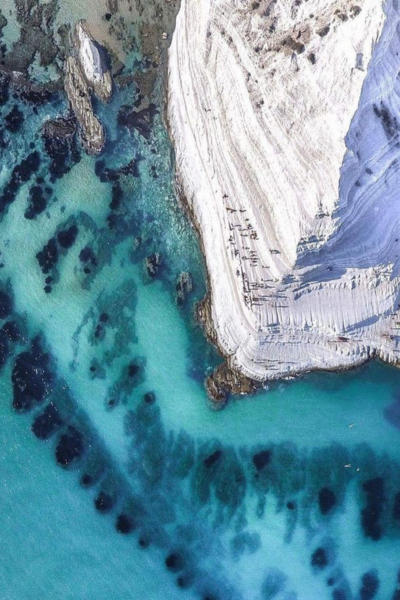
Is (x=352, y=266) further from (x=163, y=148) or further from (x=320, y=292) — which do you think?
(x=163, y=148)

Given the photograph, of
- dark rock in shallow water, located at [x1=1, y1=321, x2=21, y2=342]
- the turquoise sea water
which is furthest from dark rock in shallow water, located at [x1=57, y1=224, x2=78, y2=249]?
dark rock in shallow water, located at [x1=1, y1=321, x2=21, y2=342]

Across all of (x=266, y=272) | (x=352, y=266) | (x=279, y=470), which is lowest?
(x=279, y=470)

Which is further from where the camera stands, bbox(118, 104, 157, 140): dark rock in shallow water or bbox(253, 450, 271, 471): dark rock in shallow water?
bbox(118, 104, 157, 140): dark rock in shallow water

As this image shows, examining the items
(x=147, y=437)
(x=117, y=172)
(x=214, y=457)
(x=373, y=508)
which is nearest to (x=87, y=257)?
(x=117, y=172)

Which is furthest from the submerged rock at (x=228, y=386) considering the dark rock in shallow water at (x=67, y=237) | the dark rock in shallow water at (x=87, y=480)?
the dark rock in shallow water at (x=67, y=237)

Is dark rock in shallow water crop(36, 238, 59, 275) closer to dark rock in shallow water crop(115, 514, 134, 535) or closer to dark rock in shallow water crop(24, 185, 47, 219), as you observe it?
dark rock in shallow water crop(24, 185, 47, 219)

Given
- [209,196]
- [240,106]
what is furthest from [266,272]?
[240,106]

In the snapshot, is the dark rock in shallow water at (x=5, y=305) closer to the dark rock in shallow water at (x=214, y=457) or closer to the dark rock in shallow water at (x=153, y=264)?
the dark rock in shallow water at (x=153, y=264)
